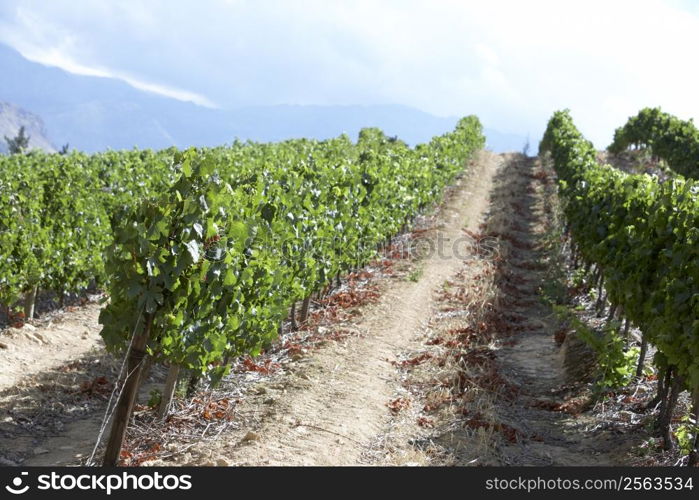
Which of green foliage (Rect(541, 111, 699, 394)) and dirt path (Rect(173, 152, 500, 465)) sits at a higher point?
green foliage (Rect(541, 111, 699, 394))

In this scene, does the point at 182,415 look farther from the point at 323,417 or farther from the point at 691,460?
the point at 691,460

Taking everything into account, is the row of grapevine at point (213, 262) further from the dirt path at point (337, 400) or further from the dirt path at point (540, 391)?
the dirt path at point (540, 391)

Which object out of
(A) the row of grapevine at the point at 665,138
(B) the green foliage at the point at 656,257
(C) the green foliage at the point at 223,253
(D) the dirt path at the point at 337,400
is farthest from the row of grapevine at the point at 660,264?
(A) the row of grapevine at the point at 665,138

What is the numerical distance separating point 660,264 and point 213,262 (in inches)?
210

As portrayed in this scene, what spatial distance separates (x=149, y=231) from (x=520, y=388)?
601 cm

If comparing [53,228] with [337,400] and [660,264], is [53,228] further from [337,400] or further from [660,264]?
[660,264]

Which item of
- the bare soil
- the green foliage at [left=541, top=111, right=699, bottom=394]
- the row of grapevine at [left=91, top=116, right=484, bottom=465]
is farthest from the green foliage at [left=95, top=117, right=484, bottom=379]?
the green foliage at [left=541, top=111, right=699, bottom=394]

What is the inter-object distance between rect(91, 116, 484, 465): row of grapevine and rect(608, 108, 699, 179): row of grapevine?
24197mm

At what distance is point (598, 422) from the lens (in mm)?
8250

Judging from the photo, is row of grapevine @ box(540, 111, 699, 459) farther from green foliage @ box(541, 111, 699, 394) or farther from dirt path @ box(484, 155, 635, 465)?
dirt path @ box(484, 155, 635, 465)

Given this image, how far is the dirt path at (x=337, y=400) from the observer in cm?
662

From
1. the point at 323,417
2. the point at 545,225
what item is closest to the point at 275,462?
the point at 323,417

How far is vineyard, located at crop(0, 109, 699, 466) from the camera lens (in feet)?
20.4

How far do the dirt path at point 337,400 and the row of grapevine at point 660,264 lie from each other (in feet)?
10.2
